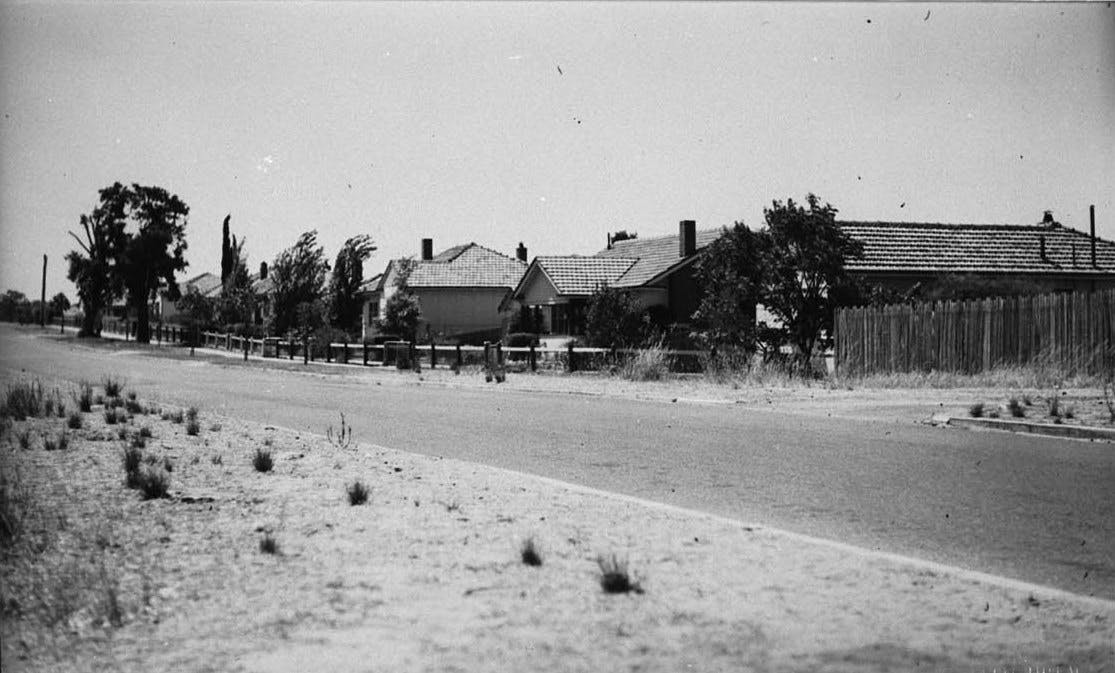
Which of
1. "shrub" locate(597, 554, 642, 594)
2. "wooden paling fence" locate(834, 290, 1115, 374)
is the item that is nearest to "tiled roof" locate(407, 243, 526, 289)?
"wooden paling fence" locate(834, 290, 1115, 374)

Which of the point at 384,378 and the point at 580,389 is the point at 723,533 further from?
the point at 384,378

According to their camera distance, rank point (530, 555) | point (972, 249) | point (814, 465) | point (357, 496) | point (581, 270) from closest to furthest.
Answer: point (530, 555) < point (357, 496) < point (814, 465) < point (972, 249) < point (581, 270)

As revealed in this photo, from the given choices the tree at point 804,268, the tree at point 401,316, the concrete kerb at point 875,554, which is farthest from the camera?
the tree at point 401,316

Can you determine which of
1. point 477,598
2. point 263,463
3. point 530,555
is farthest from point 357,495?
point 477,598

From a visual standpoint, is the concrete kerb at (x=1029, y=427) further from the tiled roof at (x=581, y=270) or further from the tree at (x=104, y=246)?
the tree at (x=104, y=246)

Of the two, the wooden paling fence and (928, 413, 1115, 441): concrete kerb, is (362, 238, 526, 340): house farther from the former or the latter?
(928, 413, 1115, 441): concrete kerb

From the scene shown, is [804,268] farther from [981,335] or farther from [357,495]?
[357,495]

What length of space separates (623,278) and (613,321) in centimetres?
1377

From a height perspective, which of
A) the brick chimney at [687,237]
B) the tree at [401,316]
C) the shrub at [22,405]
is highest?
the brick chimney at [687,237]

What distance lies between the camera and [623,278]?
167ft

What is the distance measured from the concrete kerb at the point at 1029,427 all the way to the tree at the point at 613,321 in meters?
22.4

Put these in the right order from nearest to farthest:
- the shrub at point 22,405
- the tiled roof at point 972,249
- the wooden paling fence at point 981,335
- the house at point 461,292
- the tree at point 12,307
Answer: the shrub at point 22,405
the wooden paling fence at point 981,335
the tiled roof at point 972,249
the house at point 461,292
the tree at point 12,307

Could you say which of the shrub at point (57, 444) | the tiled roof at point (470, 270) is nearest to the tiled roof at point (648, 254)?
the tiled roof at point (470, 270)

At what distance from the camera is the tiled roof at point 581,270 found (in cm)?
5038
